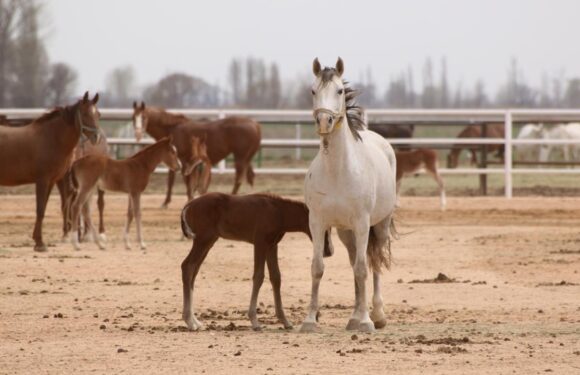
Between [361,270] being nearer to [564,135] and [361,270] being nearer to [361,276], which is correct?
[361,276]

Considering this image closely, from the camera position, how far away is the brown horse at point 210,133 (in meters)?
24.8

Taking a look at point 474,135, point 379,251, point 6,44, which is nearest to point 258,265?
point 379,251

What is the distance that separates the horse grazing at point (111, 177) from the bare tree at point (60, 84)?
54463mm

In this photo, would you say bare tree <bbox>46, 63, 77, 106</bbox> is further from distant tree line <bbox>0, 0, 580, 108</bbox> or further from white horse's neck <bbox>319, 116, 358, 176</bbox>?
white horse's neck <bbox>319, 116, 358, 176</bbox>

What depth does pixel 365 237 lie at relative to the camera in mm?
11258

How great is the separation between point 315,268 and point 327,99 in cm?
137

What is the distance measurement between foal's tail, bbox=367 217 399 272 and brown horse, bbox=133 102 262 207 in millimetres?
12407

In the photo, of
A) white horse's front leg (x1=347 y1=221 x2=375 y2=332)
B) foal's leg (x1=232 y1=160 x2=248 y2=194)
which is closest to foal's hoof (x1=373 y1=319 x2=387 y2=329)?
white horse's front leg (x1=347 y1=221 x2=375 y2=332)

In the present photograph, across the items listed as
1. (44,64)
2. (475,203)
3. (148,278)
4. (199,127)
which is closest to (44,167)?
(148,278)

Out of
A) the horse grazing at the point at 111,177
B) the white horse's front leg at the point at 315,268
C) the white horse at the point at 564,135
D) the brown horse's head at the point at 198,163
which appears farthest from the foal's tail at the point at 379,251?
the white horse at the point at 564,135

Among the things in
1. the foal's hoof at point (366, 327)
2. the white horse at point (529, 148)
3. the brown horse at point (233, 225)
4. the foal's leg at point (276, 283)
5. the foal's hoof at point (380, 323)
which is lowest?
the white horse at point (529, 148)

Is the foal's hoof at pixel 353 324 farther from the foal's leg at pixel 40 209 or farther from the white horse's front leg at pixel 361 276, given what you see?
the foal's leg at pixel 40 209

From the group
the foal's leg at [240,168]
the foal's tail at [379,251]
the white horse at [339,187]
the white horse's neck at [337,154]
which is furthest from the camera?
the foal's leg at [240,168]

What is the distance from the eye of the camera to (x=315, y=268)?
37.0ft
